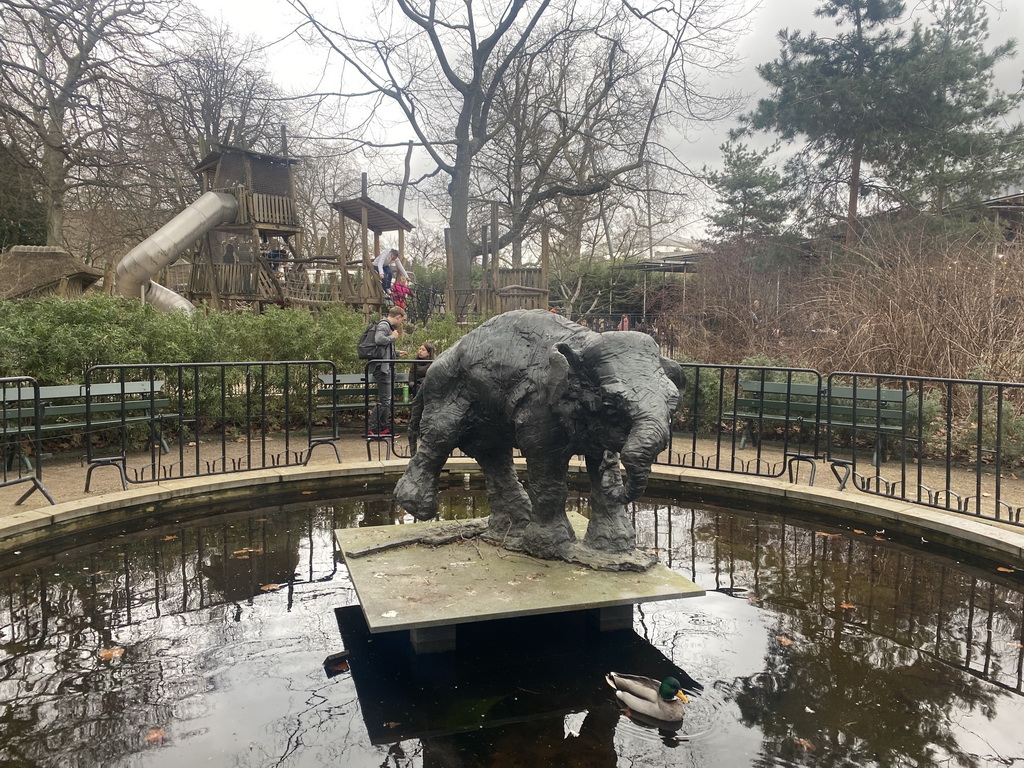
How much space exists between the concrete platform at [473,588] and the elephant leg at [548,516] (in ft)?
0.27

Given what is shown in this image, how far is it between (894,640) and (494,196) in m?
23.9

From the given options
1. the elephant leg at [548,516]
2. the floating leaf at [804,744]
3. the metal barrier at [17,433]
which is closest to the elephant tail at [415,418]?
the elephant leg at [548,516]

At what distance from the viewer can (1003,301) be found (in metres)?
10.6

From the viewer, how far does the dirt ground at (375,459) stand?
21.6 ft

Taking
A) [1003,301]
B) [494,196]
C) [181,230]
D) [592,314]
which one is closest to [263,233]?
[181,230]

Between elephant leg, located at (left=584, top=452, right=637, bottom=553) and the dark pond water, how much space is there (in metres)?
0.47

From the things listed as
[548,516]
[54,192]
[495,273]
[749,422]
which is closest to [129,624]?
[548,516]

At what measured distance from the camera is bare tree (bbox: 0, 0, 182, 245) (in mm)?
12430

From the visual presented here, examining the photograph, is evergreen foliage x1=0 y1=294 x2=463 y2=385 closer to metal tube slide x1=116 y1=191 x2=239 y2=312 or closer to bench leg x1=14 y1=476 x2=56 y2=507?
bench leg x1=14 y1=476 x2=56 y2=507

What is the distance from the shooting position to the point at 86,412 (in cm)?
675

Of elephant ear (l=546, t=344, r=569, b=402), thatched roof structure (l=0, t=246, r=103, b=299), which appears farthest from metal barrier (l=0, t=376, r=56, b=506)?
thatched roof structure (l=0, t=246, r=103, b=299)

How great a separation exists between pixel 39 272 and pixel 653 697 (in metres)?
15.5

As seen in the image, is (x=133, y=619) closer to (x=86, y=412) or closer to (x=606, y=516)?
(x=606, y=516)

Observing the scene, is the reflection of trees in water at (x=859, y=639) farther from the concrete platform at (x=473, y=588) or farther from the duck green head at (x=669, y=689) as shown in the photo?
the concrete platform at (x=473, y=588)
